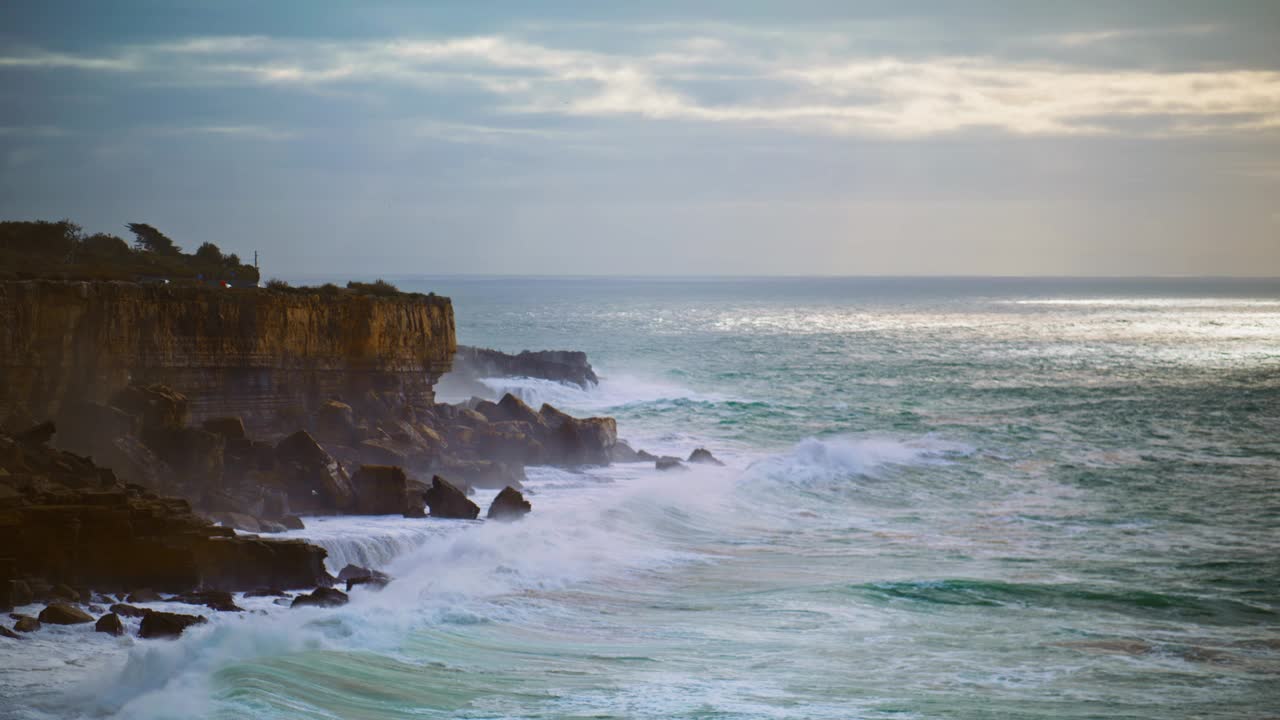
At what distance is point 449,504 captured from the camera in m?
23.1

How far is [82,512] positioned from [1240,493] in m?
26.7

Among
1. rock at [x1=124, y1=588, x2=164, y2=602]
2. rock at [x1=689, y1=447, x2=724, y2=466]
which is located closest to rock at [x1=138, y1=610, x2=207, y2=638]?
rock at [x1=124, y1=588, x2=164, y2=602]

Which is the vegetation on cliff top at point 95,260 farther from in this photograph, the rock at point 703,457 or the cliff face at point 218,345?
the rock at point 703,457

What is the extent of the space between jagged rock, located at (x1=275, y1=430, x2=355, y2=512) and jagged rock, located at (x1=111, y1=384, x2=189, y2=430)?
1966 millimetres

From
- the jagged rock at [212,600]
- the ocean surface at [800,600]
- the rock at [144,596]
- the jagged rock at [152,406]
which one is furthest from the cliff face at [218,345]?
the jagged rock at [212,600]

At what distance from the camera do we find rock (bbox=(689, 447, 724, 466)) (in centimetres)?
3494

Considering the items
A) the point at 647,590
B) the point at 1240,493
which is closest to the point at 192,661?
the point at 647,590

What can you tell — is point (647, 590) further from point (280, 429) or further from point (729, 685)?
point (280, 429)

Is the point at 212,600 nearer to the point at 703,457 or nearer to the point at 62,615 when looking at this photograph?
Result: the point at 62,615

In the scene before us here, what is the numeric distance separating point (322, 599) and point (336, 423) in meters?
10.3

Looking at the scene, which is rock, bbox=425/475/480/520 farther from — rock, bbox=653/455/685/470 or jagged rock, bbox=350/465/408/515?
rock, bbox=653/455/685/470

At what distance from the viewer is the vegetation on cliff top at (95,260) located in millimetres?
25766

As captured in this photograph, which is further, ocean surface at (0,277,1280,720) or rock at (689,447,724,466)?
rock at (689,447,724,466)

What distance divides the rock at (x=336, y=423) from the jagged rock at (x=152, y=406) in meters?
3.94
